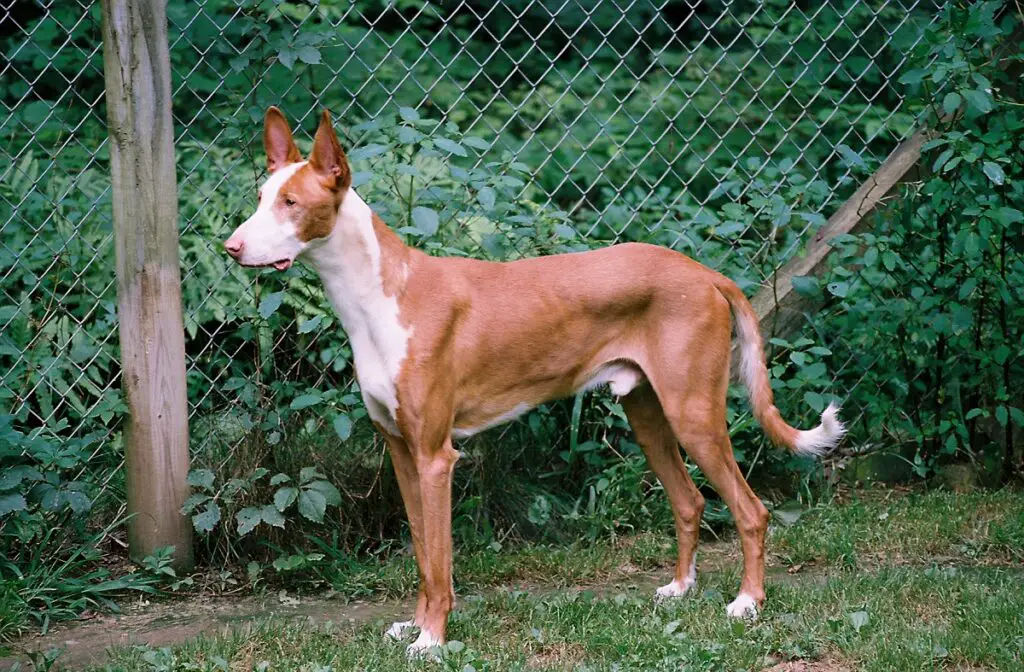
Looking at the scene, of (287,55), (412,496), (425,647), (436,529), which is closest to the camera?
(425,647)

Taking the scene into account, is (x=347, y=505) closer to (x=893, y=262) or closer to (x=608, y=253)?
(x=608, y=253)

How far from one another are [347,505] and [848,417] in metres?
2.30

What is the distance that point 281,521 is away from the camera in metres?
4.34

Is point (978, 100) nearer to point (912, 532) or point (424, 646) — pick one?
point (912, 532)

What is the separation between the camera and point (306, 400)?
4395 millimetres

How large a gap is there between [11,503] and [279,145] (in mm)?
1555

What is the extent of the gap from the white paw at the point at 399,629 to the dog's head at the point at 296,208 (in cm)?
125

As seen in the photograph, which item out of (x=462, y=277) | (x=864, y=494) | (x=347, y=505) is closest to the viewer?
(x=462, y=277)

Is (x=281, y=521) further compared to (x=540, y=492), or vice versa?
(x=540, y=492)

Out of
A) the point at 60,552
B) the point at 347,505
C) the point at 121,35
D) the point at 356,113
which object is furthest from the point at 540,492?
the point at 356,113

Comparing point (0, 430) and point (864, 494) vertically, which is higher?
point (864, 494)

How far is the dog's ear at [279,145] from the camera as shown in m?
3.75

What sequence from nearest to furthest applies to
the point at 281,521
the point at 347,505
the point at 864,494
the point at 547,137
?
1. the point at 281,521
2. the point at 347,505
3. the point at 864,494
4. the point at 547,137

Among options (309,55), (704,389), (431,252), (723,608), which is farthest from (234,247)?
(723,608)
